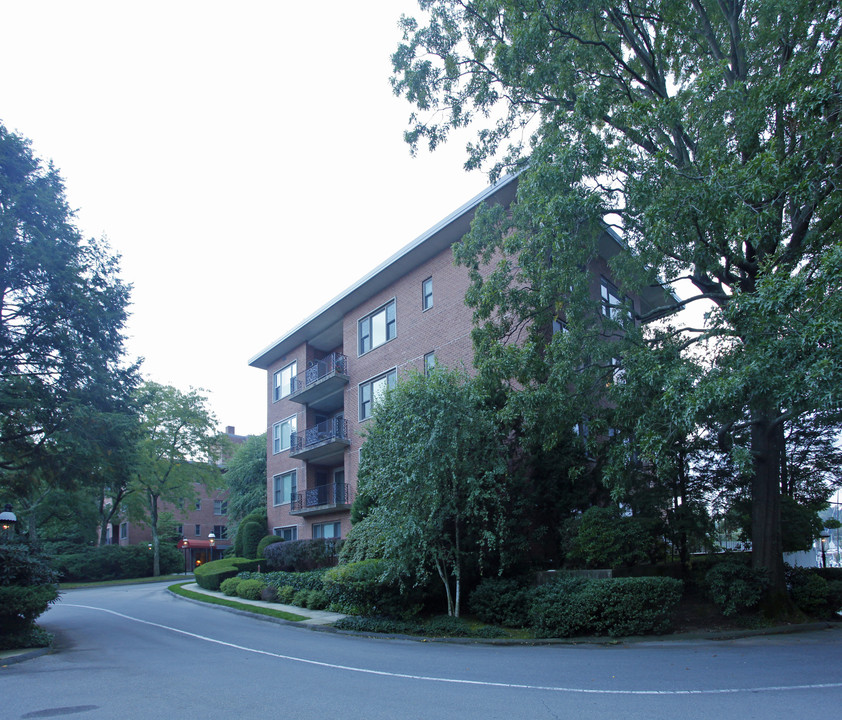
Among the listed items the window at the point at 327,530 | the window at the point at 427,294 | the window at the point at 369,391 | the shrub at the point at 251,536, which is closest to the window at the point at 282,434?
the shrub at the point at 251,536

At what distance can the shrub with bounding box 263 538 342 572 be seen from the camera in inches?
1047

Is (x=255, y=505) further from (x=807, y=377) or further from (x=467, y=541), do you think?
(x=807, y=377)

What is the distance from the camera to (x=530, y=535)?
17375 mm

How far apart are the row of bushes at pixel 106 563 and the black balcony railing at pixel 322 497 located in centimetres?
2284


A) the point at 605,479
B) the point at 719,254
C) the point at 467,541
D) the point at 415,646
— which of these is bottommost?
the point at 415,646

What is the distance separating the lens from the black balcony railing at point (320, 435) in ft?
95.7

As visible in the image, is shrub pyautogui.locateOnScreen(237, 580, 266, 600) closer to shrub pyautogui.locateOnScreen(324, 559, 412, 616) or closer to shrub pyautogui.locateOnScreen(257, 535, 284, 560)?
shrub pyautogui.locateOnScreen(257, 535, 284, 560)

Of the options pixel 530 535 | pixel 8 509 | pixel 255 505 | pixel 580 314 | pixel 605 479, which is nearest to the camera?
pixel 605 479

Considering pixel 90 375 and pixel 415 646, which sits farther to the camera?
pixel 90 375

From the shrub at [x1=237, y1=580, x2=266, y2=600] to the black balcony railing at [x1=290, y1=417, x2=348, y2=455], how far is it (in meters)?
6.83

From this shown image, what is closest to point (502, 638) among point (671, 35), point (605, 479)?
point (605, 479)

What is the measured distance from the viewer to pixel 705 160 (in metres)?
11.9

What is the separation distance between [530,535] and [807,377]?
9551 mm

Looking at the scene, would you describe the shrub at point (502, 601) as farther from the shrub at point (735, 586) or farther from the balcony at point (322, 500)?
the balcony at point (322, 500)
